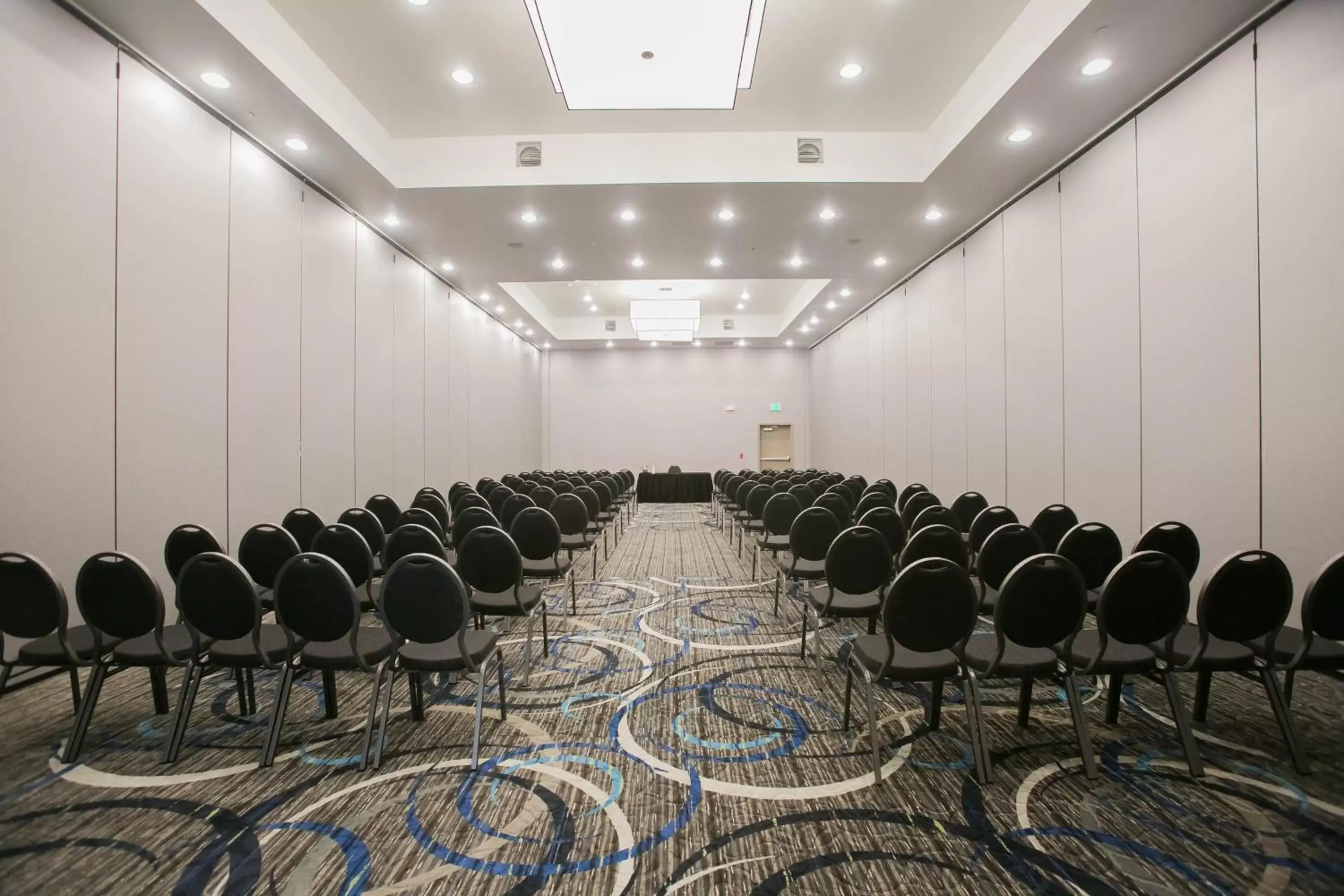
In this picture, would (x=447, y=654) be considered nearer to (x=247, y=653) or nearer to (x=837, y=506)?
(x=247, y=653)

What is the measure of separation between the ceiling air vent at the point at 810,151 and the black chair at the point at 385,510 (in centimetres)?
606

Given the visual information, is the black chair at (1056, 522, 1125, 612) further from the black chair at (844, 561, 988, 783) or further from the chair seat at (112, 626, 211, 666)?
the chair seat at (112, 626, 211, 666)

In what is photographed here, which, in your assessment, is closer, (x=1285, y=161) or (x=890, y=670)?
(x=890, y=670)

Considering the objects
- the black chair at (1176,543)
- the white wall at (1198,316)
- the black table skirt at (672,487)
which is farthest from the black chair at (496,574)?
the black table skirt at (672,487)

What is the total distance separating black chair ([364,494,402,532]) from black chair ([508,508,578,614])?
5.50ft

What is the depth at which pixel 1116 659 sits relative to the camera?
9.64ft

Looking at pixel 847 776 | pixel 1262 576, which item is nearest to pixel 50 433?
pixel 847 776

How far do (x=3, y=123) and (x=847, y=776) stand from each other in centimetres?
642

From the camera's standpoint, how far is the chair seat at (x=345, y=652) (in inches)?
119

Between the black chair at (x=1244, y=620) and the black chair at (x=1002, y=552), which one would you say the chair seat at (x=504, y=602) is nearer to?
the black chair at (x=1002, y=552)

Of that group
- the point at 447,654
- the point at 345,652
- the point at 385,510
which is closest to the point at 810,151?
the point at 385,510

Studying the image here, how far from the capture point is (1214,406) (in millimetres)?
4645

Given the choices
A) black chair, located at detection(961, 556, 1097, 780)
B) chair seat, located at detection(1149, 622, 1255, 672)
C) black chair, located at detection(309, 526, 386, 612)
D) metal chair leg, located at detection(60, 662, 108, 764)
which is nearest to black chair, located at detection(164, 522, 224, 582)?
black chair, located at detection(309, 526, 386, 612)

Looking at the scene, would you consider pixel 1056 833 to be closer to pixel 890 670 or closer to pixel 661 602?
pixel 890 670
